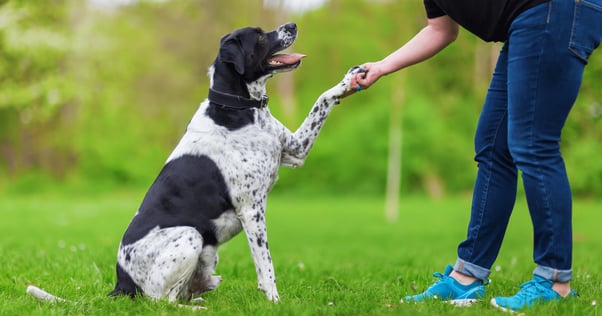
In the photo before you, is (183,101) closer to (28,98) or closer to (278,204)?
(278,204)

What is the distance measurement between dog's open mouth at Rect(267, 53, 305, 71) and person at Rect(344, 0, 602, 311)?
2.93 feet

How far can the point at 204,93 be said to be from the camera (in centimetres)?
2545

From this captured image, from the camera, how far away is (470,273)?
3475 mm

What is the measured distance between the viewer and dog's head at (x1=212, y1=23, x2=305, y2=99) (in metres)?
3.57

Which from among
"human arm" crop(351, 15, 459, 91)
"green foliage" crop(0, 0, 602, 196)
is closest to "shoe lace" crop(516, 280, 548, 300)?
"human arm" crop(351, 15, 459, 91)

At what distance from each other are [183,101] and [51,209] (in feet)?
35.2

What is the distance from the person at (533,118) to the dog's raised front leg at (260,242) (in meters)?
0.72

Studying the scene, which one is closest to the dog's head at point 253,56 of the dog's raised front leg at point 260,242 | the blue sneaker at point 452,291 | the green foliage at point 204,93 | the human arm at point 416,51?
the human arm at point 416,51

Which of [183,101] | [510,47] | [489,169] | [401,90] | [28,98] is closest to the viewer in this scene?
[510,47]

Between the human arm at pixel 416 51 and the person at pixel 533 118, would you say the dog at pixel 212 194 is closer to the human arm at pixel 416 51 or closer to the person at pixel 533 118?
the human arm at pixel 416 51

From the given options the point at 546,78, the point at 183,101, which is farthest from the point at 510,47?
the point at 183,101

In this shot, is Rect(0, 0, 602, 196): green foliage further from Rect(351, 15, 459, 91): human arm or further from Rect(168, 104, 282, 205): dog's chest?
Rect(168, 104, 282, 205): dog's chest

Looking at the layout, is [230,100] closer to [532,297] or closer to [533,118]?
[533,118]

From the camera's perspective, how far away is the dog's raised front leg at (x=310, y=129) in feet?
12.1
